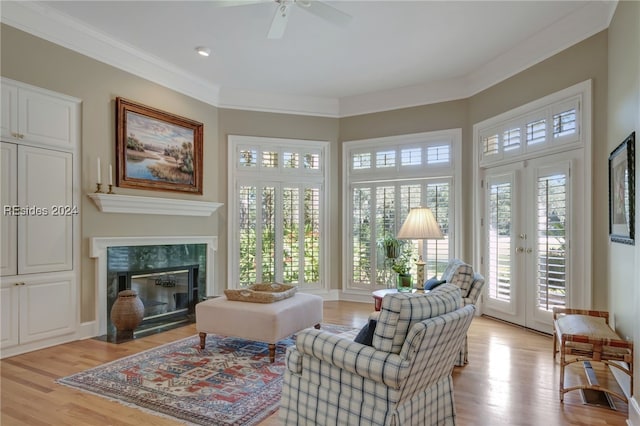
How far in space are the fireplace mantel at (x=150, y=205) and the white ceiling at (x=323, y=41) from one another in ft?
5.39

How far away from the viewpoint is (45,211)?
396cm

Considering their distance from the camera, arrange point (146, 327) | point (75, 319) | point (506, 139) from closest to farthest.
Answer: point (75, 319), point (146, 327), point (506, 139)

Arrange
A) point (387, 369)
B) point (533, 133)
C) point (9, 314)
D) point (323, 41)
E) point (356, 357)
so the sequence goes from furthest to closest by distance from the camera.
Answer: point (533, 133) → point (323, 41) → point (9, 314) → point (356, 357) → point (387, 369)

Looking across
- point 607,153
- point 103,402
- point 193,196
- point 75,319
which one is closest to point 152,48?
point 193,196

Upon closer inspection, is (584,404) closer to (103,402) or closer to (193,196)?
(103,402)

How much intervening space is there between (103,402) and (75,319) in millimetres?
1879

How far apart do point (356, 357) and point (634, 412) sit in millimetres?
1942

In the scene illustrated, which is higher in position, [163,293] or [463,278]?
[463,278]

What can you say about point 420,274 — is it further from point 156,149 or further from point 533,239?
point 156,149

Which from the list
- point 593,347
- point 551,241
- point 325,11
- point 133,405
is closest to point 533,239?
point 551,241

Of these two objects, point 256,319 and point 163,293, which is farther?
point 163,293

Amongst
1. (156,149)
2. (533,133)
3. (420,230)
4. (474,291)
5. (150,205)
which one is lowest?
(474,291)

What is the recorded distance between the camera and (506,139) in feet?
16.6

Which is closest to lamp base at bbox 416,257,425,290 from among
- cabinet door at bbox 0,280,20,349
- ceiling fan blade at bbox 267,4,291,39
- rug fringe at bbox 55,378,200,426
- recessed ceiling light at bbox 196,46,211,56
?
rug fringe at bbox 55,378,200,426
